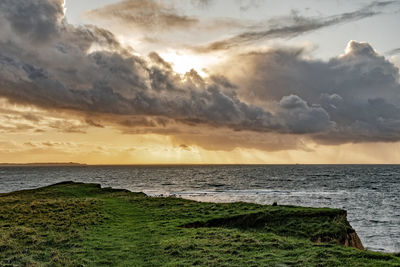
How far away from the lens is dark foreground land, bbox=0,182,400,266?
18.2 meters

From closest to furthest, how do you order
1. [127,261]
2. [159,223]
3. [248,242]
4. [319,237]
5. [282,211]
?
[127,261] → [248,242] → [319,237] → [159,223] → [282,211]

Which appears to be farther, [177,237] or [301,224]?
[301,224]

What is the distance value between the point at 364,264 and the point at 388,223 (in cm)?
3560

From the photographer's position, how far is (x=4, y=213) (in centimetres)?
3241

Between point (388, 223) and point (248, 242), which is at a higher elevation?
point (248, 242)

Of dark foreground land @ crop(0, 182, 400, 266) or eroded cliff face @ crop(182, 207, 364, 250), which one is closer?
dark foreground land @ crop(0, 182, 400, 266)

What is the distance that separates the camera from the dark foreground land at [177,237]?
1816 centimetres

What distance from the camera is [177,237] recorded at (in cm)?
2323

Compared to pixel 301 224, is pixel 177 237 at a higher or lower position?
lower

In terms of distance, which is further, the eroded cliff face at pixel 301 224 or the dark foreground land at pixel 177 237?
the eroded cliff face at pixel 301 224

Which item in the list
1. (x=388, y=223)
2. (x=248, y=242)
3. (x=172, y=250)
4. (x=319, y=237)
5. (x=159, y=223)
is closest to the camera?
(x=172, y=250)

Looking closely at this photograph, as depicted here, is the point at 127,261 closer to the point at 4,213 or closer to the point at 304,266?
the point at 304,266

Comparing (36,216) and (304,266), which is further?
(36,216)

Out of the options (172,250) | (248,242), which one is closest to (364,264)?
(248,242)
